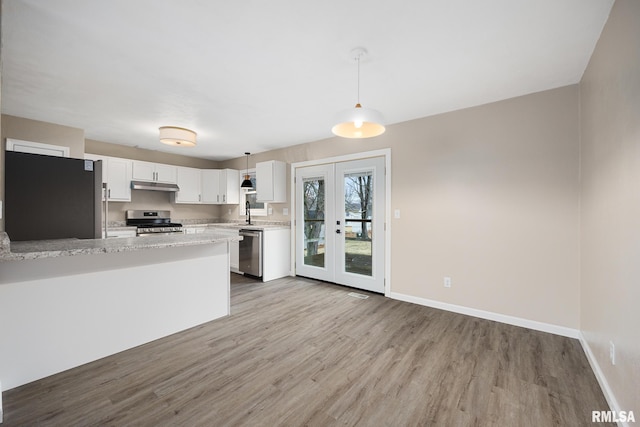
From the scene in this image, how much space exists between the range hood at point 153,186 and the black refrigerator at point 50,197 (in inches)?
92.0

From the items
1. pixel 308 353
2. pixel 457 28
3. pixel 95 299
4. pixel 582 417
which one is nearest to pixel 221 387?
pixel 308 353

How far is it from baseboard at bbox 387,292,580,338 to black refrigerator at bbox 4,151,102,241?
12.2 feet

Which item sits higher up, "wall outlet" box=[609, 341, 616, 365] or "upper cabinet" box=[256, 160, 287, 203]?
"upper cabinet" box=[256, 160, 287, 203]

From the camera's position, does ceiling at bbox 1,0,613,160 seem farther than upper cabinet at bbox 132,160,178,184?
No

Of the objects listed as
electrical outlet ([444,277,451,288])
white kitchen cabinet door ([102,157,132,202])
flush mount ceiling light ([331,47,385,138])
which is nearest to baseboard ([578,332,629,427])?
electrical outlet ([444,277,451,288])

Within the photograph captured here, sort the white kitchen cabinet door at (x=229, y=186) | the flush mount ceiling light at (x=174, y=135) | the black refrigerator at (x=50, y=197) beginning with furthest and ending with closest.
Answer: the white kitchen cabinet door at (x=229, y=186) → the flush mount ceiling light at (x=174, y=135) → the black refrigerator at (x=50, y=197)

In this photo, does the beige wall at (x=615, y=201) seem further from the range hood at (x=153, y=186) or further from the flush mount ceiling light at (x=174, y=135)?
the range hood at (x=153, y=186)

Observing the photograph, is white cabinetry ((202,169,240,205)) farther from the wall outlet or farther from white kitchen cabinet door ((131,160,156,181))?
the wall outlet

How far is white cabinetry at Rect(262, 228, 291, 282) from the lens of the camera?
4.73 m

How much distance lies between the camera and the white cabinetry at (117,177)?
15.5ft

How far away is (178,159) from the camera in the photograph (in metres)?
5.97

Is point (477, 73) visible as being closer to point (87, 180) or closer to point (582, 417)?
point (582, 417)

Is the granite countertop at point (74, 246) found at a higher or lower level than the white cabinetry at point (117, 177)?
lower

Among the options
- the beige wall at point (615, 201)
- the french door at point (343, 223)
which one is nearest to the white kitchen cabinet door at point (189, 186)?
the french door at point (343, 223)
